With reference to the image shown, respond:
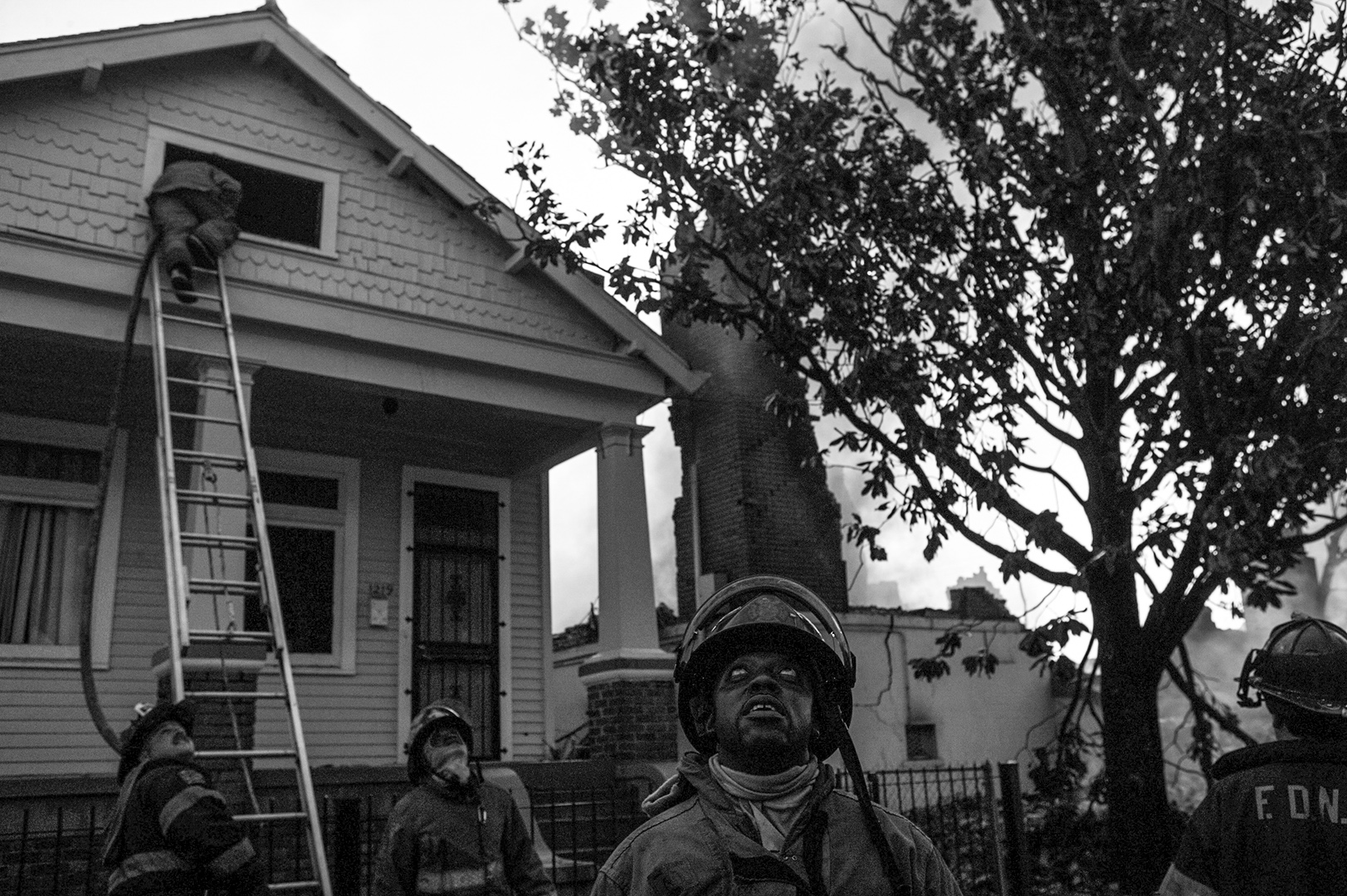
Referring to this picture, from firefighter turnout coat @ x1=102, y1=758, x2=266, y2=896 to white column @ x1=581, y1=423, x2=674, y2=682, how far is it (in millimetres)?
5907

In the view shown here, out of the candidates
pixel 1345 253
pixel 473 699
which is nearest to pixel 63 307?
pixel 473 699

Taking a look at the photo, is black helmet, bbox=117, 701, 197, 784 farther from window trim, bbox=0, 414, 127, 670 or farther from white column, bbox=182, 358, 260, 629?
window trim, bbox=0, 414, 127, 670

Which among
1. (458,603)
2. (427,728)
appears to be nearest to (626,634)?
(458,603)

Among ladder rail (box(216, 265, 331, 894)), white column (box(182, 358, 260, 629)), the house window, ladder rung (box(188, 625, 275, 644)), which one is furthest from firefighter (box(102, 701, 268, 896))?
the house window

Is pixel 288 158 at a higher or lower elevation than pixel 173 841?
higher

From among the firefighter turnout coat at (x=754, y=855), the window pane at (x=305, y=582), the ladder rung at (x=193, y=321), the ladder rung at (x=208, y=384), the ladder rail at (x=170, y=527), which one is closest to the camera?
the firefighter turnout coat at (x=754, y=855)

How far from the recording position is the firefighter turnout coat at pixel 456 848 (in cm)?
439

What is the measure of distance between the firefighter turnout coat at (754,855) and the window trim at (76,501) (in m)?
8.52

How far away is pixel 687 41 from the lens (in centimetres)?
849

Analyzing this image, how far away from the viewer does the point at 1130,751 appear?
26.1 ft

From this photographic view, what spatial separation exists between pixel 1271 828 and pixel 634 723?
7.37m

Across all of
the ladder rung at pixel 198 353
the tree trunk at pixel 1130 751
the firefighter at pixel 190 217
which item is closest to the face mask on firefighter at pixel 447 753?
the ladder rung at pixel 198 353

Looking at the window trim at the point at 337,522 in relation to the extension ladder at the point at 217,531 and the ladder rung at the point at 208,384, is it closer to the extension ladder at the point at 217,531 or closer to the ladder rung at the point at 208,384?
the extension ladder at the point at 217,531

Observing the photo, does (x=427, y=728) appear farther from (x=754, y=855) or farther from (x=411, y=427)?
(x=411, y=427)
